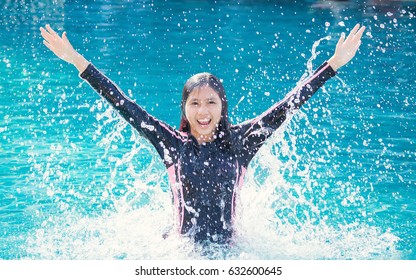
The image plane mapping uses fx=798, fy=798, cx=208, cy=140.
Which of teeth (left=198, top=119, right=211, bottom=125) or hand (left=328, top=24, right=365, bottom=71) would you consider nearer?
teeth (left=198, top=119, right=211, bottom=125)

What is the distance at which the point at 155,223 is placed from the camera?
531 cm

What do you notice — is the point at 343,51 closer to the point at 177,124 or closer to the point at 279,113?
the point at 279,113

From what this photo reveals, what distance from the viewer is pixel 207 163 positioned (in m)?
4.16

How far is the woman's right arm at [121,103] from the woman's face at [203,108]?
6.1 inches

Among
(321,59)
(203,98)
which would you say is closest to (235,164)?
(203,98)

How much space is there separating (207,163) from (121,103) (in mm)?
545

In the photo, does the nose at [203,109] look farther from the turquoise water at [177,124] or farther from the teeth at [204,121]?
the turquoise water at [177,124]

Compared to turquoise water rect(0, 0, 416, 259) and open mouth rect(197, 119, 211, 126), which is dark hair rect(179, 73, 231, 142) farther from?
turquoise water rect(0, 0, 416, 259)

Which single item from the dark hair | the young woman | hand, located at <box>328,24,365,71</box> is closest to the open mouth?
the young woman

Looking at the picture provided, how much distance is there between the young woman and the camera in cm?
410

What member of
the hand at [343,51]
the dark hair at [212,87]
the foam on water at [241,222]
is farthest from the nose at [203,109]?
the hand at [343,51]

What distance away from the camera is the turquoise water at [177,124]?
5.25 m

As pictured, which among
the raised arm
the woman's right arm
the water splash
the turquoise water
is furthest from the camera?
the turquoise water
